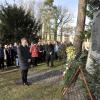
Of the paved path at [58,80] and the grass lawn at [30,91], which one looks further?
the grass lawn at [30,91]

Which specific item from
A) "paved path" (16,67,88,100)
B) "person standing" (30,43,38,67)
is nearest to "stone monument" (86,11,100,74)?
"paved path" (16,67,88,100)

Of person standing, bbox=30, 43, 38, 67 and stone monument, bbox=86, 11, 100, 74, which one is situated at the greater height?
stone monument, bbox=86, 11, 100, 74

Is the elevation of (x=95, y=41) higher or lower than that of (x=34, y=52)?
higher

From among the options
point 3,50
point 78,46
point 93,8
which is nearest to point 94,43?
point 93,8

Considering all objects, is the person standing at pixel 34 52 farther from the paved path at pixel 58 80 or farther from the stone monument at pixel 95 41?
the stone monument at pixel 95 41

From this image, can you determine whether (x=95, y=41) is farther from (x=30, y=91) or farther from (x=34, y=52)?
(x=34, y=52)

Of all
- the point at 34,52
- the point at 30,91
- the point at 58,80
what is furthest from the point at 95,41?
the point at 34,52

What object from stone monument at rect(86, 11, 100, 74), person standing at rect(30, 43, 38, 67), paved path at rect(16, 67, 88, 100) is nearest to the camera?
stone monument at rect(86, 11, 100, 74)

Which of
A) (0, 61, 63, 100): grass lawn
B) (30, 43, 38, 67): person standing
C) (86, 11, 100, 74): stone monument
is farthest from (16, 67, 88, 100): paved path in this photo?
(30, 43, 38, 67): person standing

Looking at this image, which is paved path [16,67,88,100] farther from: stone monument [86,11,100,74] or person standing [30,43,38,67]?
person standing [30,43,38,67]

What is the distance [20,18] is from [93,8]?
2616 cm

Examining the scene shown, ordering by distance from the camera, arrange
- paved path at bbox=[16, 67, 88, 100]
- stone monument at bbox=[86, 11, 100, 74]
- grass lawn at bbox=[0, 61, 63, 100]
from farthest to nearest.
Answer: grass lawn at bbox=[0, 61, 63, 100], paved path at bbox=[16, 67, 88, 100], stone monument at bbox=[86, 11, 100, 74]

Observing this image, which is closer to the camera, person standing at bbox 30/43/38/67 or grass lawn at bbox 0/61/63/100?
grass lawn at bbox 0/61/63/100

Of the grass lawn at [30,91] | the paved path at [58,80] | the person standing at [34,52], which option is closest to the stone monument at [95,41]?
the paved path at [58,80]
